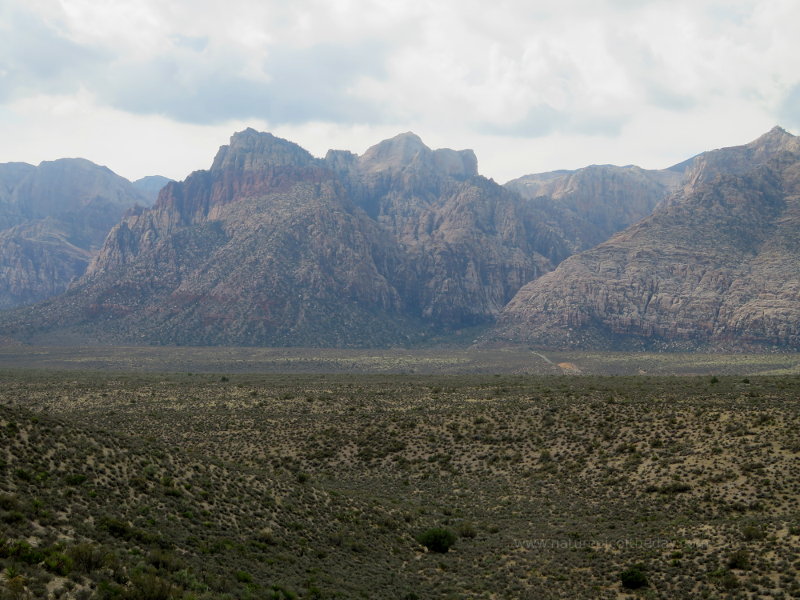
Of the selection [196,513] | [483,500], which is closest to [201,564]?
[196,513]

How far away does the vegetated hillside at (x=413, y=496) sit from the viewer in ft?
84.3

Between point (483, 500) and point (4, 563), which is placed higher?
point (4, 563)

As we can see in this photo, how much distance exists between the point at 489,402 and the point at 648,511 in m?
29.1

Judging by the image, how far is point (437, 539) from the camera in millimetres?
36969

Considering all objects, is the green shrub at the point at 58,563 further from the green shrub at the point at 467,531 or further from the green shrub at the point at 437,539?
the green shrub at the point at 467,531

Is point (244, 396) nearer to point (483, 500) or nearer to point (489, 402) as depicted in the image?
point (489, 402)

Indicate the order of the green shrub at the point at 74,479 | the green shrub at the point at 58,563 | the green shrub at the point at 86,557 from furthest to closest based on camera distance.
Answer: the green shrub at the point at 74,479, the green shrub at the point at 86,557, the green shrub at the point at 58,563

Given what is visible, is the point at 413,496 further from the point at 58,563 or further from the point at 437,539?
the point at 58,563

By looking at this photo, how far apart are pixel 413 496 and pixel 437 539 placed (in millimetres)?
Answer: 10854

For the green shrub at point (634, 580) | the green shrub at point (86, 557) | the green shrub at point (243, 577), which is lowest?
the green shrub at point (634, 580)

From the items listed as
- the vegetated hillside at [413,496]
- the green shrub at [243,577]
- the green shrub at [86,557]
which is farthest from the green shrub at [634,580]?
the green shrub at [86,557]

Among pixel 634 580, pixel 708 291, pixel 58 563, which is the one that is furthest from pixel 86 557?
pixel 708 291

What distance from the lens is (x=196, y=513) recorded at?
31250mm

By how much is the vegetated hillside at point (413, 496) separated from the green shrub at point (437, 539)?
0.60 ft
